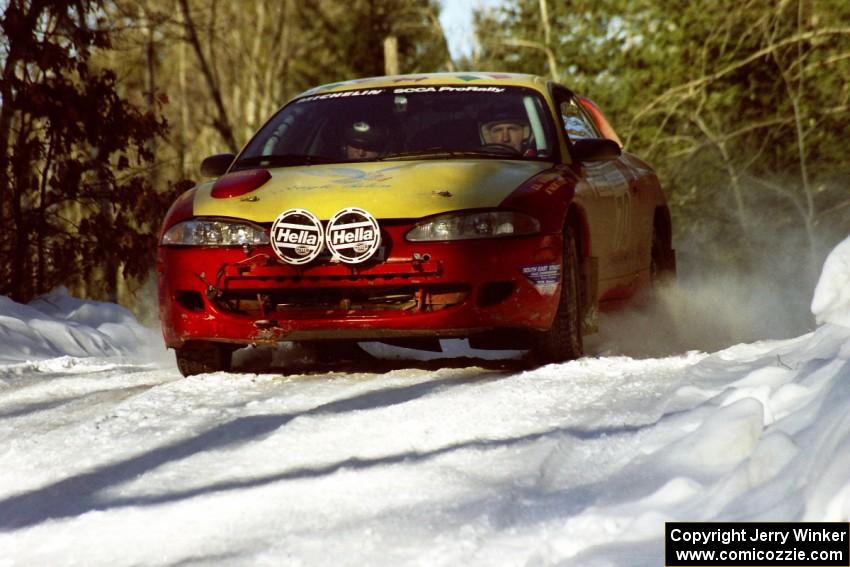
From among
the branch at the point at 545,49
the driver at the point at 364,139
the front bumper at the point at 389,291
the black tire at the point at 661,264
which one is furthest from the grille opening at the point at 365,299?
the branch at the point at 545,49

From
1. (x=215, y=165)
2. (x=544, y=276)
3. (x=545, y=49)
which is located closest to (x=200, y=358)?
(x=215, y=165)

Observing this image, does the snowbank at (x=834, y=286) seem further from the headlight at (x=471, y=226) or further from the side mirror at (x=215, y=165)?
the side mirror at (x=215, y=165)

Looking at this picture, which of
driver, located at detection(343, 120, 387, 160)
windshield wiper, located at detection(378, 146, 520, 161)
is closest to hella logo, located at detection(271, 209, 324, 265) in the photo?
windshield wiper, located at detection(378, 146, 520, 161)

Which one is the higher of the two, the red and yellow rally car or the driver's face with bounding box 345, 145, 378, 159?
the driver's face with bounding box 345, 145, 378, 159

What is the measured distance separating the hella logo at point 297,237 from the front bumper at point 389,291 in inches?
2.5

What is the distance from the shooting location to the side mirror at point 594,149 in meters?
7.26

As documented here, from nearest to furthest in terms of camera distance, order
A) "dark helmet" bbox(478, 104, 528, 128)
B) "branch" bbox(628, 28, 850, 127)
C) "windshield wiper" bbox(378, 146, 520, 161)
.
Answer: "windshield wiper" bbox(378, 146, 520, 161) < "dark helmet" bbox(478, 104, 528, 128) < "branch" bbox(628, 28, 850, 127)

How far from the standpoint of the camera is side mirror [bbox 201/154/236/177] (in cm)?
750

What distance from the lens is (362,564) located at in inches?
134

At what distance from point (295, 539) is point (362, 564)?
0.31 meters

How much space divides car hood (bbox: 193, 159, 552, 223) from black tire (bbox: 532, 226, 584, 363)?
1.43 ft

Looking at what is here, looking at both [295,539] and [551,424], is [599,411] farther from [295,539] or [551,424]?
[295,539]

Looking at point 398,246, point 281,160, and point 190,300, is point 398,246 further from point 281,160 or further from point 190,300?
point 281,160

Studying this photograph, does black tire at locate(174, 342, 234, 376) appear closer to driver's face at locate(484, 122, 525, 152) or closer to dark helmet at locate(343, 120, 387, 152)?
dark helmet at locate(343, 120, 387, 152)
